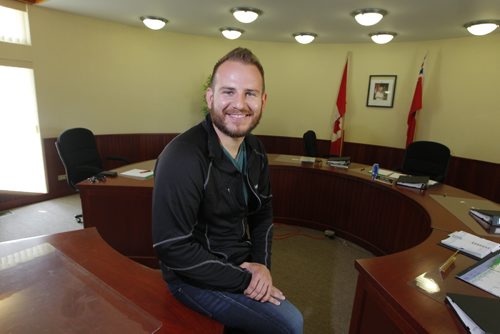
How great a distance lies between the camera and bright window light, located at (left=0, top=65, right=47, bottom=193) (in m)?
3.47

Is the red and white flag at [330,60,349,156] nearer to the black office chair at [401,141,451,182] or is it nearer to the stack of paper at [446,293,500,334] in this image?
the black office chair at [401,141,451,182]

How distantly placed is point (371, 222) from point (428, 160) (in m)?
1.05

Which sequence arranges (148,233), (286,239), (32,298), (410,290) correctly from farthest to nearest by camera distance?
(286,239)
(148,233)
(410,290)
(32,298)

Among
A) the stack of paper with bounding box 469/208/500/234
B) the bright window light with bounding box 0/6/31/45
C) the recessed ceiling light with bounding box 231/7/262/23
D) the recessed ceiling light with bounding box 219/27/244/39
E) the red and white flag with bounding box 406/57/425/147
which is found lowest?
the stack of paper with bounding box 469/208/500/234

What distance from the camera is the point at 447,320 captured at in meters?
0.91

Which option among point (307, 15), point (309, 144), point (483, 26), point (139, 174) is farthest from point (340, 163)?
point (483, 26)

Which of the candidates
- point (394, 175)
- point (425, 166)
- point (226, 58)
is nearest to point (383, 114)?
point (425, 166)

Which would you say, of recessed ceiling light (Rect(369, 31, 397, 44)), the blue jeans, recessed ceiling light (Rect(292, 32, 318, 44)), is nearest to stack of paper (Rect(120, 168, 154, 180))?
the blue jeans

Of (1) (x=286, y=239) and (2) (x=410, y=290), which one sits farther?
(1) (x=286, y=239)

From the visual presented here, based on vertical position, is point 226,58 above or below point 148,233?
above

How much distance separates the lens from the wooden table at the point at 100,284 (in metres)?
0.85

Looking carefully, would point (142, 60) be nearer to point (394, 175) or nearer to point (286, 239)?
point (286, 239)

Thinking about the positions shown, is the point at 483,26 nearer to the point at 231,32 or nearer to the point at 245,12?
the point at 245,12

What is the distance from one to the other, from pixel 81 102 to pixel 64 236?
3.50 m
